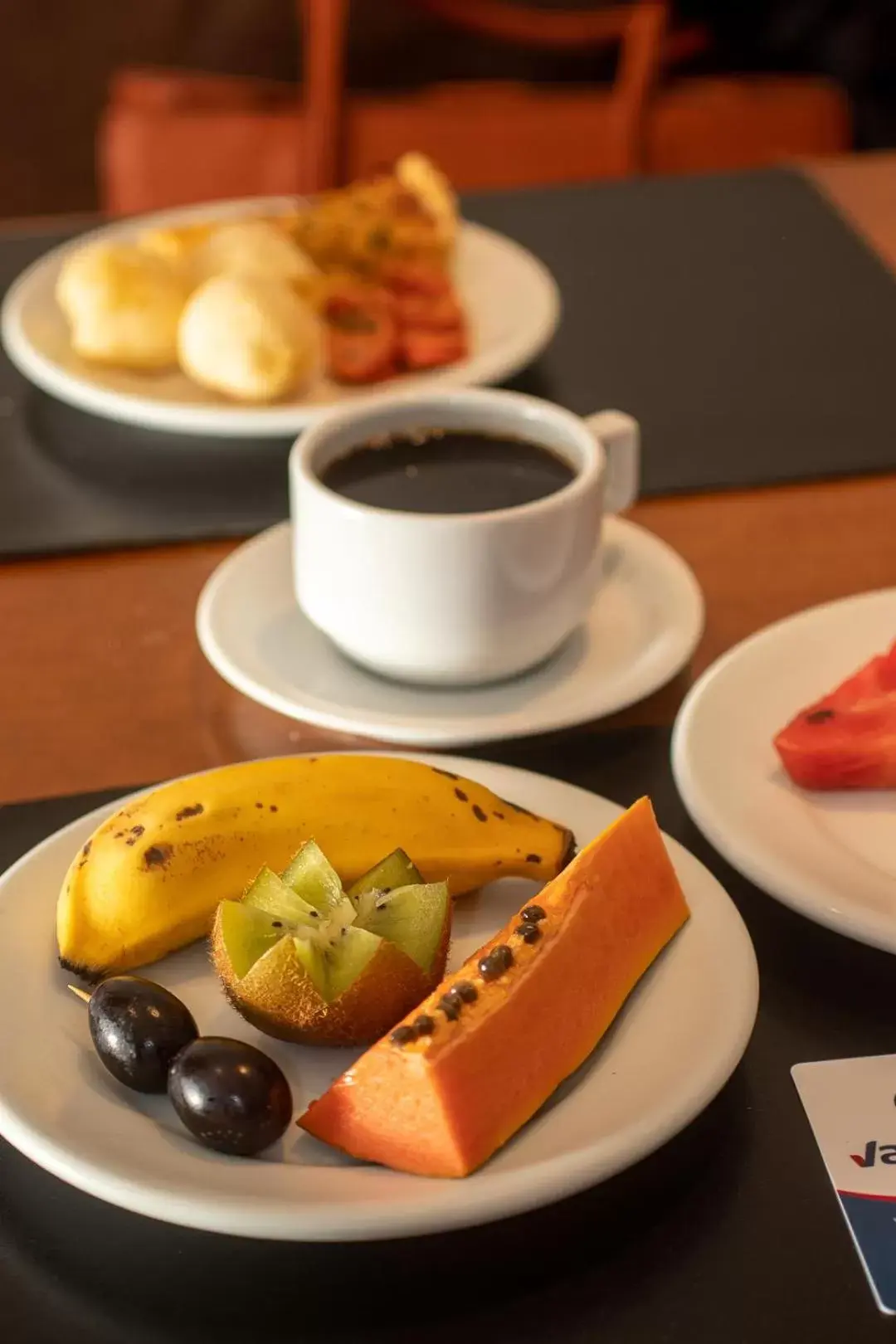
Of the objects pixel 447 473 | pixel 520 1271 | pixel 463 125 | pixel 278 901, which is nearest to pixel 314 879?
pixel 278 901

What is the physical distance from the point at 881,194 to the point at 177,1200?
1.40m

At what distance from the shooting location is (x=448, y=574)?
0.83 metres

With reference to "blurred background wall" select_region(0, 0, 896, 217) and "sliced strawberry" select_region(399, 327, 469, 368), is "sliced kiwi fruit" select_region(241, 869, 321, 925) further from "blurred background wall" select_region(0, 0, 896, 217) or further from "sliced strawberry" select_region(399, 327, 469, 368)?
"blurred background wall" select_region(0, 0, 896, 217)

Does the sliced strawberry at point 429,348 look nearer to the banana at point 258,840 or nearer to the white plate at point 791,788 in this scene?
the white plate at point 791,788

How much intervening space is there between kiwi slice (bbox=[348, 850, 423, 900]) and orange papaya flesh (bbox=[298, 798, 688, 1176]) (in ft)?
0.19

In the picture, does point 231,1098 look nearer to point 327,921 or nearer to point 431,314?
point 327,921

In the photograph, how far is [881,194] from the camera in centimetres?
162

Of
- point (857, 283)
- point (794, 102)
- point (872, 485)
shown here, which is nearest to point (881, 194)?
point (857, 283)

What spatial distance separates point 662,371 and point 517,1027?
0.82 m

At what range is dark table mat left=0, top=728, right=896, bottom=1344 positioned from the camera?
526mm

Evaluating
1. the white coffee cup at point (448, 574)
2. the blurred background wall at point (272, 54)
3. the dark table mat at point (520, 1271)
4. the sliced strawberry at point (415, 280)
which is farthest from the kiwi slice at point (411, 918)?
the blurred background wall at point (272, 54)

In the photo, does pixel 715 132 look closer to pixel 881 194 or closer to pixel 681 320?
pixel 881 194

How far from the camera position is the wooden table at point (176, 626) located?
861 millimetres

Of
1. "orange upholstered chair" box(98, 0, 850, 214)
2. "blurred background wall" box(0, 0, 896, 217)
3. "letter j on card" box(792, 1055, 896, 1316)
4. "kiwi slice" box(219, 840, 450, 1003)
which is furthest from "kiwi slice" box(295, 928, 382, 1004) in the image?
"blurred background wall" box(0, 0, 896, 217)
